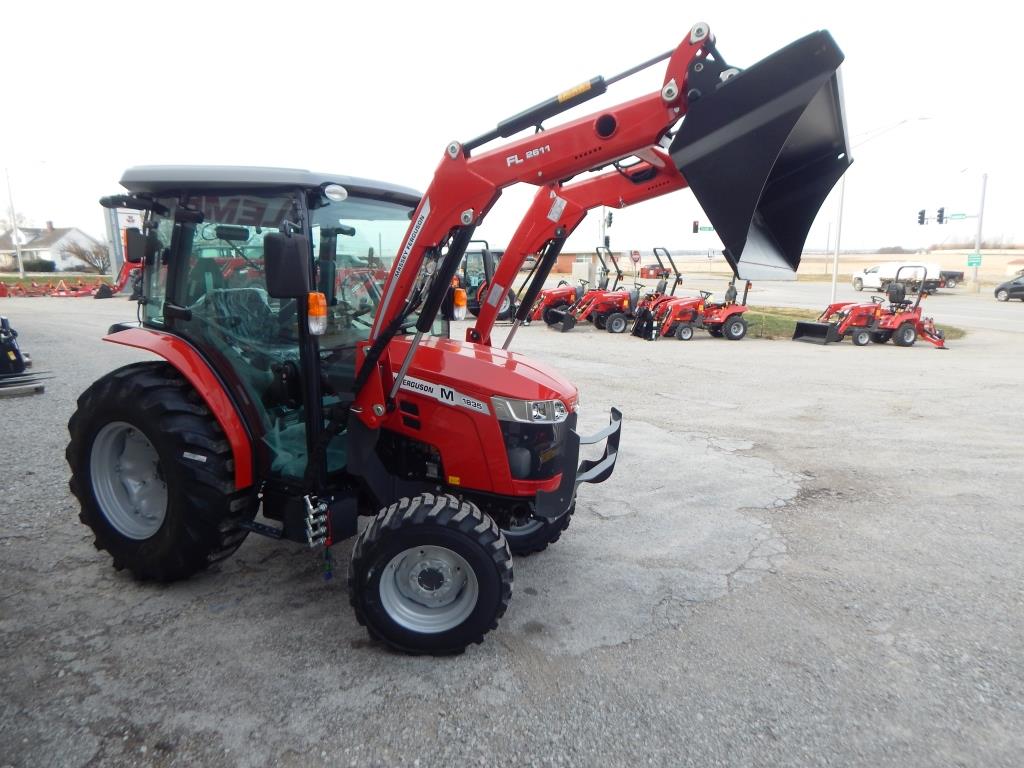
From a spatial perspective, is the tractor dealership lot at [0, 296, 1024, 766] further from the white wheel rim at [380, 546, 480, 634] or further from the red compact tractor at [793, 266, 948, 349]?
the red compact tractor at [793, 266, 948, 349]

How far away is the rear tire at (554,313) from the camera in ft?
54.0

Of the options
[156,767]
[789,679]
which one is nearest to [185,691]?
[156,767]

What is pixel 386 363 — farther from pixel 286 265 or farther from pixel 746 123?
pixel 746 123

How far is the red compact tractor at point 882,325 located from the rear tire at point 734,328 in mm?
1511

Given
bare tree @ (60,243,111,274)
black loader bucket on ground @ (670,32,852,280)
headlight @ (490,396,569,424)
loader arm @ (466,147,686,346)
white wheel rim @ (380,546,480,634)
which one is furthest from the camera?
bare tree @ (60,243,111,274)

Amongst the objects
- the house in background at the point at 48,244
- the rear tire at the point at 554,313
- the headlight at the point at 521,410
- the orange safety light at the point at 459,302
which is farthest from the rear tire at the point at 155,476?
the house in background at the point at 48,244

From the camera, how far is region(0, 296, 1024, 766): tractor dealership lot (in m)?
2.43

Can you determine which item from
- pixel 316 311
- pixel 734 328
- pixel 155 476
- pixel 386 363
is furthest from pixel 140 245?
pixel 734 328

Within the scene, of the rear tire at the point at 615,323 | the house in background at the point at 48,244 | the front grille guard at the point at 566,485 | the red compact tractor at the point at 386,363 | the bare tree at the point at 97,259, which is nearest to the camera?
the red compact tractor at the point at 386,363

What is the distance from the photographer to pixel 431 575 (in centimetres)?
298

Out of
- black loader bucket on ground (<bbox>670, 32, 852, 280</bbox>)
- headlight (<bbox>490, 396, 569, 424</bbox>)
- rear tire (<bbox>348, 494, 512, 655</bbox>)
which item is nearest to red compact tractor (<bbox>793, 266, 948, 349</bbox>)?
black loader bucket on ground (<bbox>670, 32, 852, 280</bbox>)

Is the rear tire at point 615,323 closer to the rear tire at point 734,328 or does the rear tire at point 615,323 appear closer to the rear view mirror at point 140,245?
the rear tire at point 734,328

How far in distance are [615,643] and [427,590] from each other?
943 millimetres

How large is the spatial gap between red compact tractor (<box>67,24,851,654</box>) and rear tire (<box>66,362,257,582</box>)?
11mm
